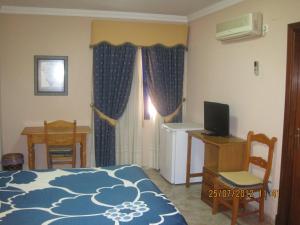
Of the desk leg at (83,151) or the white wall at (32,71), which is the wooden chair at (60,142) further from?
the white wall at (32,71)

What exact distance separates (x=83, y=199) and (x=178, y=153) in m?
2.27

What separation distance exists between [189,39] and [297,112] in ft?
8.35

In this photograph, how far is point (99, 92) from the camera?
16.0 ft

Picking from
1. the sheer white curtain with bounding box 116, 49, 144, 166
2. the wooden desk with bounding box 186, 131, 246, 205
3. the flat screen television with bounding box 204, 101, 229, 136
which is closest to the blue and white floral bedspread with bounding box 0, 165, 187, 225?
the wooden desk with bounding box 186, 131, 246, 205

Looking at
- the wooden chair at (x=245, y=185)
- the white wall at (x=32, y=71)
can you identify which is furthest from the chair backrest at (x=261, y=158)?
the white wall at (x=32, y=71)

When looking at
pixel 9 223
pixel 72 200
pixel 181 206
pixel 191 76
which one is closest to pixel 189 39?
pixel 191 76

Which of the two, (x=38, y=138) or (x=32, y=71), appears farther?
(x=32, y=71)

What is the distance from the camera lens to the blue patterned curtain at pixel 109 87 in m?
4.85

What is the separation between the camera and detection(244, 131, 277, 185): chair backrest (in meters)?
3.19

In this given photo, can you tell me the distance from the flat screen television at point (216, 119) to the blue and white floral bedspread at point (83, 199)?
142 cm

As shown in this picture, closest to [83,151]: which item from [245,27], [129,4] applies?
[129,4]

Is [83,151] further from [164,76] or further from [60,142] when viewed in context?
[164,76]

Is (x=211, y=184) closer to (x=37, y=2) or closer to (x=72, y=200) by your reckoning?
(x=72, y=200)

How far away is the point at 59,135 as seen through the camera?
14.4 ft
